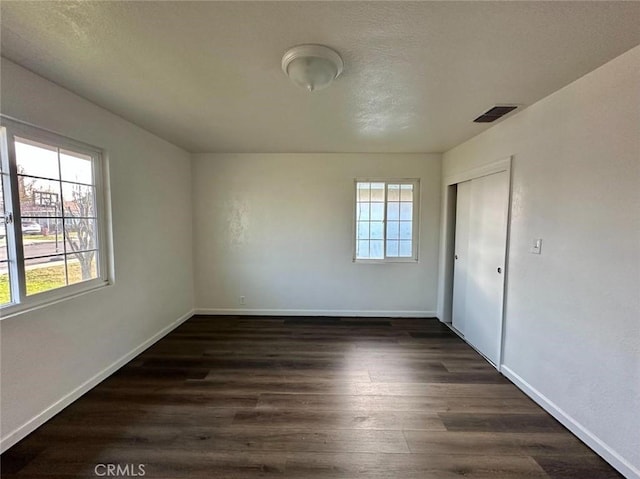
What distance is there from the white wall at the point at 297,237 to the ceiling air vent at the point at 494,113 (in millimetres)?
1401

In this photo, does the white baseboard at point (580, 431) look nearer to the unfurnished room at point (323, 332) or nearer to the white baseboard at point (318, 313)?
the unfurnished room at point (323, 332)

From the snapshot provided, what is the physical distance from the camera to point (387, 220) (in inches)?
167

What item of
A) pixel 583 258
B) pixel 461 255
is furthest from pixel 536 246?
pixel 461 255

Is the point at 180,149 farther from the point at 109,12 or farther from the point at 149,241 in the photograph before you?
the point at 109,12

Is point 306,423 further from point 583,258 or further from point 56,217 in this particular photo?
point 56,217

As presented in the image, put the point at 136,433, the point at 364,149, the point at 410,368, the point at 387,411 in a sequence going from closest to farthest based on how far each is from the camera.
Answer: the point at 136,433 → the point at 387,411 → the point at 410,368 → the point at 364,149

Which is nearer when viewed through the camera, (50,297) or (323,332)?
(50,297)

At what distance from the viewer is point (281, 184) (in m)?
4.18

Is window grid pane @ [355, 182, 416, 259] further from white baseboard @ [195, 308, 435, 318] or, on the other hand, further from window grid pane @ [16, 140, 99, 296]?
window grid pane @ [16, 140, 99, 296]

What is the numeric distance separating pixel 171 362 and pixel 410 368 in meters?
2.45

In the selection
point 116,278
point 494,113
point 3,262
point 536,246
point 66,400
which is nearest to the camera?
point 3,262

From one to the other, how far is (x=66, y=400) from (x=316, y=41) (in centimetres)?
313

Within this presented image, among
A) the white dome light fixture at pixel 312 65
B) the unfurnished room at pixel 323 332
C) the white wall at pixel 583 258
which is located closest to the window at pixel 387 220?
the unfurnished room at pixel 323 332

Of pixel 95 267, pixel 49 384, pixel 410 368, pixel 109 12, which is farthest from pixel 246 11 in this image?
pixel 410 368
